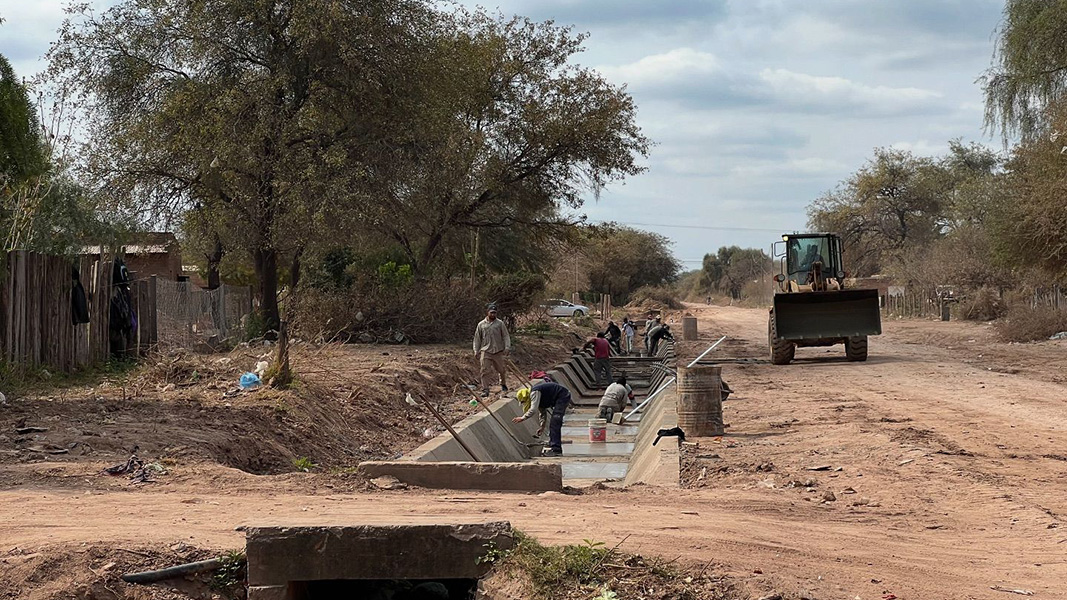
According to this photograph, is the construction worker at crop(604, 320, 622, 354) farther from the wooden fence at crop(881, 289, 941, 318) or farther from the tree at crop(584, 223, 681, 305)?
the tree at crop(584, 223, 681, 305)

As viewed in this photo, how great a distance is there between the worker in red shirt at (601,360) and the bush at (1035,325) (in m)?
12.6

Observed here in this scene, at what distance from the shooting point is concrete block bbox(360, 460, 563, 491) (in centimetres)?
1128

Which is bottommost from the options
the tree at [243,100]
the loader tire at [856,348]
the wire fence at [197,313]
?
the loader tire at [856,348]

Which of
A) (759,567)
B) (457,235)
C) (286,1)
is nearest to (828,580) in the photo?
(759,567)

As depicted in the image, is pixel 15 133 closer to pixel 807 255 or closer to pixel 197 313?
pixel 197 313

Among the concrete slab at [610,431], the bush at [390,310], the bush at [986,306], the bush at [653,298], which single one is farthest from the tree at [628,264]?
the concrete slab at [610,431]

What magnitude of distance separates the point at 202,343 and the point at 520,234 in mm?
17204

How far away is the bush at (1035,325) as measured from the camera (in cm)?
3319

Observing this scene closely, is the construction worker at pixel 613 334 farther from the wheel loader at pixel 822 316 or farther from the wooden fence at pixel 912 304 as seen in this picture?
the wooden fence at pixel 912 304

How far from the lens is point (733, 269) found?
139m

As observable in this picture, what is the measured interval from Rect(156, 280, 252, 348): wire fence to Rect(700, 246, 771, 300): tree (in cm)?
9844

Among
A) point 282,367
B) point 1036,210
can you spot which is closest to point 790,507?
point 282,367

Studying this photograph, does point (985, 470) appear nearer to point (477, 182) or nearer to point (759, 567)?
point (759, 567)

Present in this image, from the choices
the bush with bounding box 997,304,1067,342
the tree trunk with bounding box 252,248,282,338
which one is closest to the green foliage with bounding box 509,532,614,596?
the tree trunk with bounding box 252,248,282,338
